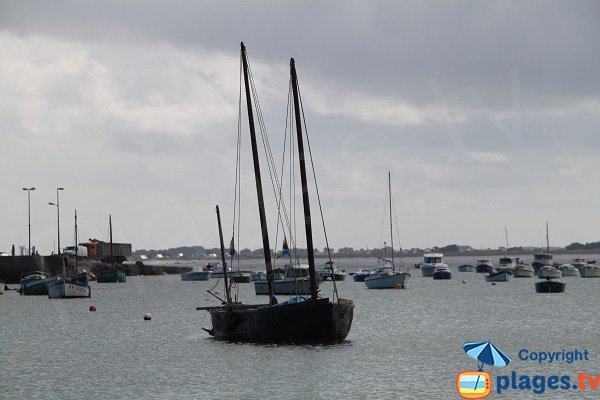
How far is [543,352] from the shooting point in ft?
192

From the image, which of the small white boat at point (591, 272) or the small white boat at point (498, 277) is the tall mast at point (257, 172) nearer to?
the small white boat at point (498, 277)

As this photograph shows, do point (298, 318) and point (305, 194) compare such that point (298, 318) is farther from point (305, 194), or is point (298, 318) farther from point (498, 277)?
point (498, 277)

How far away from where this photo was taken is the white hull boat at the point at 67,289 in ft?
410

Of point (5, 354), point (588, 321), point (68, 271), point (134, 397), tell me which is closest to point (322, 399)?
point (134, 397)

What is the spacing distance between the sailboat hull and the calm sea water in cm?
75

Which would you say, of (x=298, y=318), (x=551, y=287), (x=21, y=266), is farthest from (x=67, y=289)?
→ (x=298, y=318)

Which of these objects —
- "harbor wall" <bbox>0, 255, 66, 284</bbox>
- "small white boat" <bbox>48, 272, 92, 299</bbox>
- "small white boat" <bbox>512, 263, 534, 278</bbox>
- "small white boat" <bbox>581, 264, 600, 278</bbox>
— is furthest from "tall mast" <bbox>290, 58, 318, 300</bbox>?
"small white boat" <bbox>581, 264, 600, 278</bbox>

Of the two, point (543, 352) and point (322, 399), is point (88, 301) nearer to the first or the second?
point (543, 352)

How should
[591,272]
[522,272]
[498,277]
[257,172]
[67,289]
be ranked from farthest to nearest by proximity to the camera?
[522,272] → [591,272] → [498,277] → [67,289] → [257,172]

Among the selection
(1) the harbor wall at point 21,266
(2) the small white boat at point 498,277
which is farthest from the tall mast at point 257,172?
(1) the harbor wall at point 21,266

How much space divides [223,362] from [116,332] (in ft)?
84.5

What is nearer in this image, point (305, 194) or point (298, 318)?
point (298, 318)

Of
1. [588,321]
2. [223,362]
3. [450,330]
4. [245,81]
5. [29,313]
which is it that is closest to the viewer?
[223,362]

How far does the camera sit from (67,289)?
411 feet
